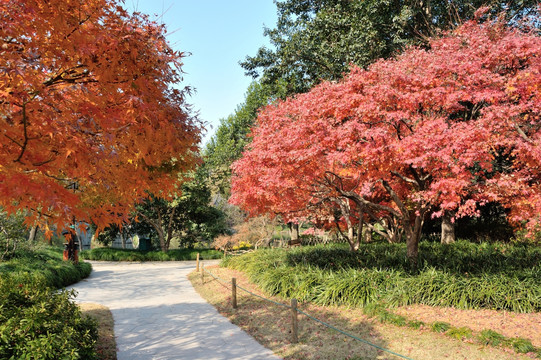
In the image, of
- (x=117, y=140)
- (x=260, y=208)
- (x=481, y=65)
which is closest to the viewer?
(x=117, y=140)

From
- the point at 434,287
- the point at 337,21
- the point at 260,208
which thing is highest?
the point at 337,21

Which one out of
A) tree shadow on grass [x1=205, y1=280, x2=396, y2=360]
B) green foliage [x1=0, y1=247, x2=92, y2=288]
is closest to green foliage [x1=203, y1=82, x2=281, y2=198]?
green foliage [x1=0, y1=247, x2=92, y2=288]

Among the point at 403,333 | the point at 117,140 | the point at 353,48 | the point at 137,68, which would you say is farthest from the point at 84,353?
the point at 353,48

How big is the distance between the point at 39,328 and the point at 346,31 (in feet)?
52.7

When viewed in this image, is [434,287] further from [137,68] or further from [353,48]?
[353,48]

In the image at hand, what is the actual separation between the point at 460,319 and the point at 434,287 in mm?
1094

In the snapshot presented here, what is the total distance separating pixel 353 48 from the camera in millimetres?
15523

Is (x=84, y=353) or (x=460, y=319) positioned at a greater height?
(x=84, y=353)

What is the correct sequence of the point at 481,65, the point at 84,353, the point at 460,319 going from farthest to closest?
the point at 481,65, the point at 460,319, the point at 84,353

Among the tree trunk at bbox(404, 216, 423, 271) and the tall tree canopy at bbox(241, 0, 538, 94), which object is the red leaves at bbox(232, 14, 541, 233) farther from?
the tall tree canopy at bbox(241, 0, 538, 94)

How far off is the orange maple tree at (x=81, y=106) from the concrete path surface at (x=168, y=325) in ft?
9.46

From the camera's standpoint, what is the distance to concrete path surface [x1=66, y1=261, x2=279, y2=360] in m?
6.71

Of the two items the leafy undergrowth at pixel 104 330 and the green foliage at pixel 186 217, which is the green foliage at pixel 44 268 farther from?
the green foliage at pixel 186 217

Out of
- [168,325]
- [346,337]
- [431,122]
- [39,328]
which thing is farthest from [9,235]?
[431,122]
